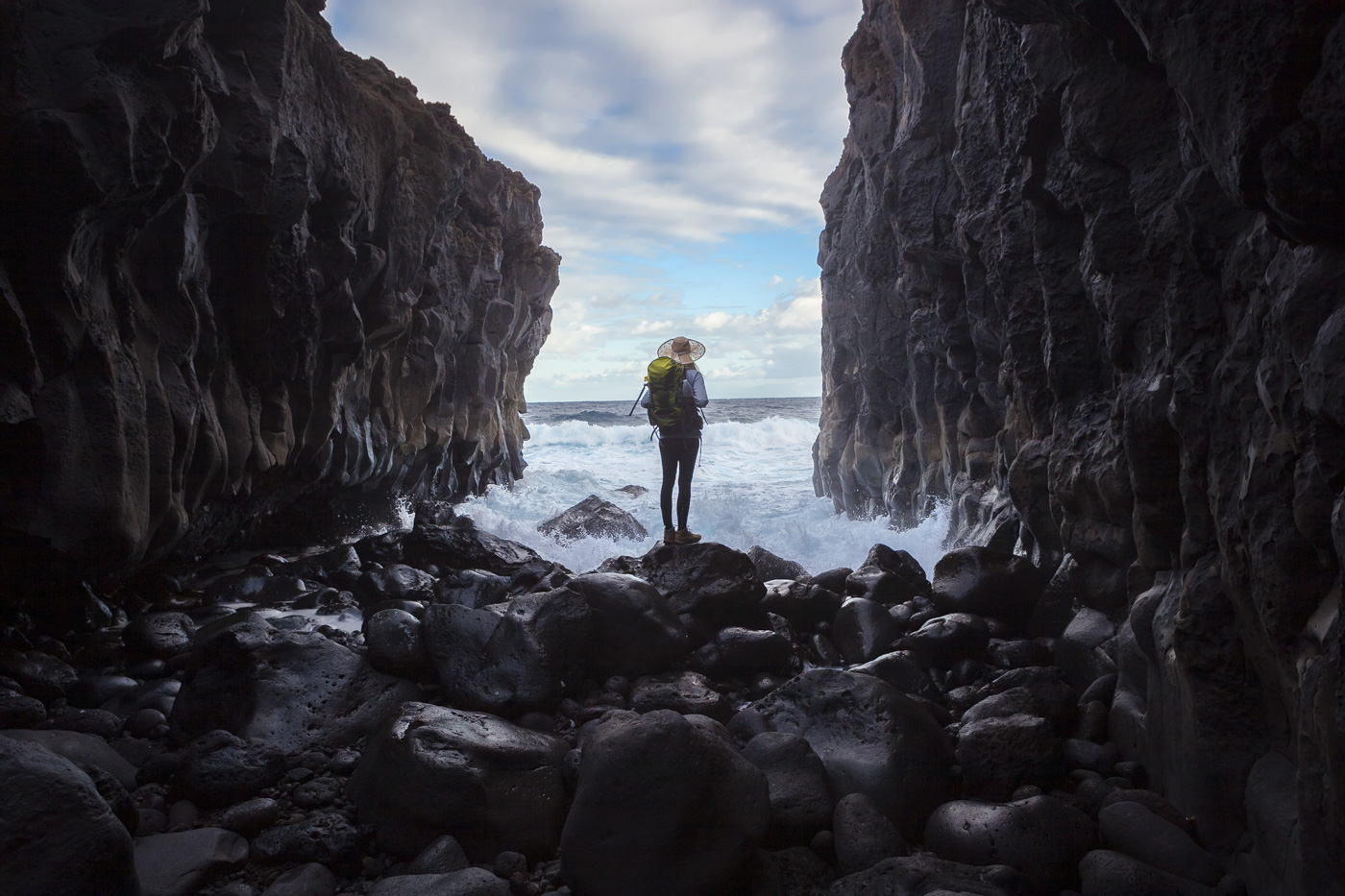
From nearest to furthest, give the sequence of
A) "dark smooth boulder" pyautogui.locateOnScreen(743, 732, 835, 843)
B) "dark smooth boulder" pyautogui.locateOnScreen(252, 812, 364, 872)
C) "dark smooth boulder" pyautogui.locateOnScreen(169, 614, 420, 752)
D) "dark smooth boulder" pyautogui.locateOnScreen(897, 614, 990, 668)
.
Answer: "dark smooth boulder" pyautogui.locateOnScreen(252, 812, 364, 872) < "dark smooth boulder" pyautogui.locateOnScreen(743, 732, 835, 843) < "dark smooth boulder" pyautogui.locateOnScreen(169, 614, 420, 752) < "dark smooth boulder" pyautogui.locateOnScreen(897, 614, 990, 668)

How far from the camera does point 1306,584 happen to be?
88.0 inches

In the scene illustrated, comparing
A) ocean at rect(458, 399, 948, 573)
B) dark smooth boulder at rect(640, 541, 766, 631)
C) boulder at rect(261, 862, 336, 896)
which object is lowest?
ocean at rect(458, 399, 948, 573)

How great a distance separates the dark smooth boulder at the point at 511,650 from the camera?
4.11 meters

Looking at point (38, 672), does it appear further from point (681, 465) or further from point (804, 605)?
point (681, 465)

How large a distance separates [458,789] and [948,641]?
318 cm

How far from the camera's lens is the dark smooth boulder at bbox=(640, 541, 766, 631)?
5.61 meters

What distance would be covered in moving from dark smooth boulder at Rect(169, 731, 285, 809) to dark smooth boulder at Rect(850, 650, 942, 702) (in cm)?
287

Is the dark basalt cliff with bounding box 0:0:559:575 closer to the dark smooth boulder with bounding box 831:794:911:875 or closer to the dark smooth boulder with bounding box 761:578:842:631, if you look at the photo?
the dark smooth boulder with bounding box 761:578:842:631

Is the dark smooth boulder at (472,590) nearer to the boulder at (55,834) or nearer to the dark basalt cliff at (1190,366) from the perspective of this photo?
the boulder at (55,834)

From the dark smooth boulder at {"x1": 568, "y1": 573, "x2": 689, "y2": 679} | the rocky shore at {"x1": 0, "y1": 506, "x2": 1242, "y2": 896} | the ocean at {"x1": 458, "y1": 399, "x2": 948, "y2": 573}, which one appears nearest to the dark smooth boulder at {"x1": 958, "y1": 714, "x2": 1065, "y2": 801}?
the rocky shore at {"x1": 0, "y1": 506, "x2": 1242, "y2": 896}

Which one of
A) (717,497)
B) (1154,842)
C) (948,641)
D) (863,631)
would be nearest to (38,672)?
(863,631)

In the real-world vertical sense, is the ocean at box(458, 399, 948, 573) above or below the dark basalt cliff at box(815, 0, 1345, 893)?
below

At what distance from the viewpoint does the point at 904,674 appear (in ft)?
14.3

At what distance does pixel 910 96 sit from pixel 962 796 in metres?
11.0
